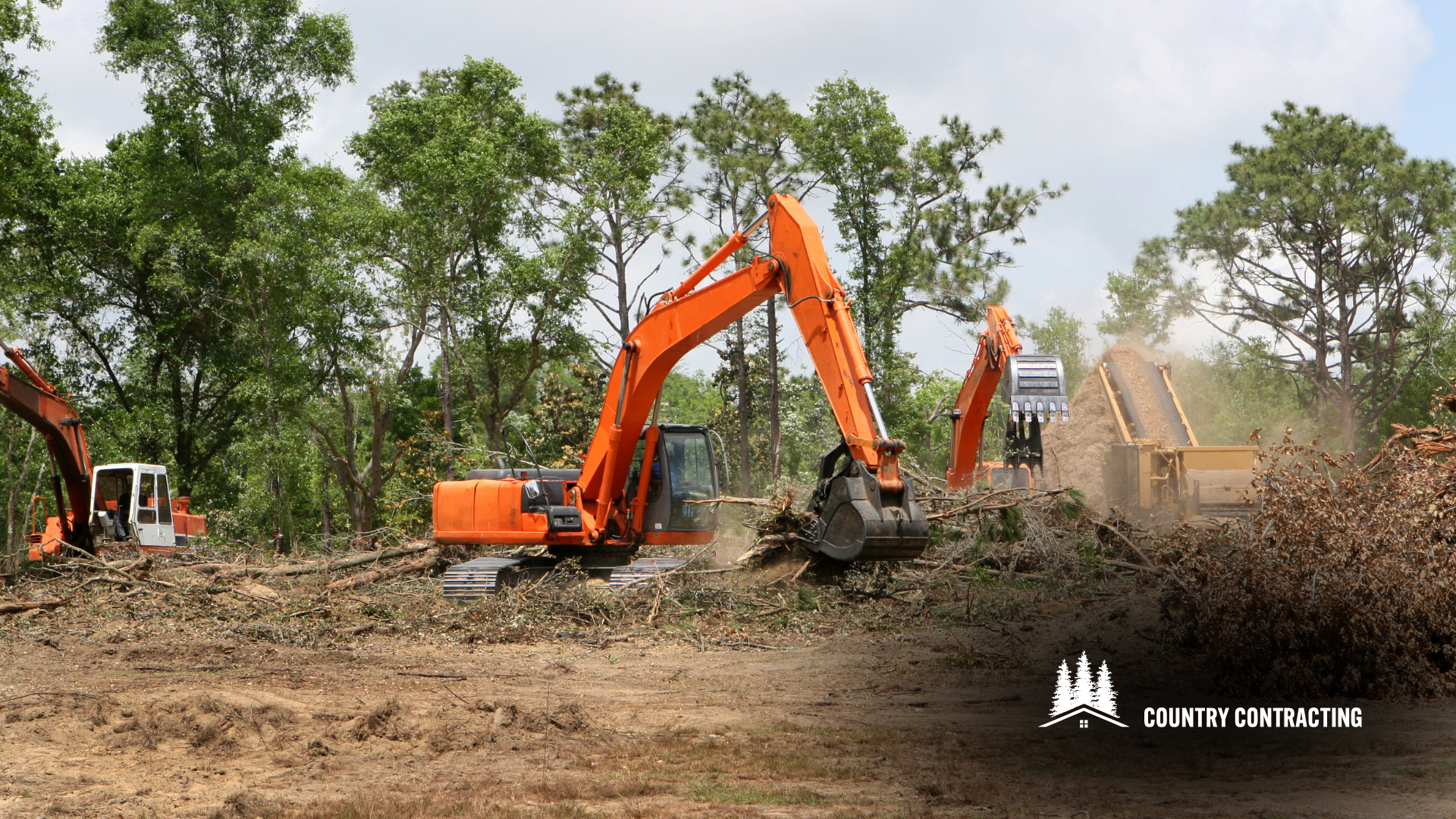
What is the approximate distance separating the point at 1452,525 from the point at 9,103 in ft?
93.0

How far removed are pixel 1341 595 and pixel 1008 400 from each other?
904 cm

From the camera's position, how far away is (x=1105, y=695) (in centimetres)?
820

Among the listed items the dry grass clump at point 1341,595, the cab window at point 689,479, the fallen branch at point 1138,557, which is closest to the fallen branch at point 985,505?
the fallen branch at point 1138,557

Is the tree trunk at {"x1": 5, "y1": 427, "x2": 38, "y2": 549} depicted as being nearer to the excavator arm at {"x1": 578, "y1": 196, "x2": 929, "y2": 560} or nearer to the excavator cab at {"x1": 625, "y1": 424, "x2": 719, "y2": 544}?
the excavator arm at {"x1": 578, "y1": 196, "x2": 929, "y2": 560}

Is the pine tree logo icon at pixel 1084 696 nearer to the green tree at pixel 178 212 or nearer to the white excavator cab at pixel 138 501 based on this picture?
the white excavator cab at pixel 138 501

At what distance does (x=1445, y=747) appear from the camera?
22.1 feet

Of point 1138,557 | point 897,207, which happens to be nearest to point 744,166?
point 897,207

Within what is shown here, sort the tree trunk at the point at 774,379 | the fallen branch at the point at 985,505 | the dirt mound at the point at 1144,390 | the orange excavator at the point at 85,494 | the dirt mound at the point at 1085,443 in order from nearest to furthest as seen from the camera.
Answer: the fallen branch at the point at 985,505, the orange excavator at the point at 85,494, the dirt mound at the point at 1144,390, the dirt mound at the point at 1085,443, the tree trunk at the point at 774,379

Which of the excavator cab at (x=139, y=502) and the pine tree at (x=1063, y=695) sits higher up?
the excavator cab at (x=139, y=502)

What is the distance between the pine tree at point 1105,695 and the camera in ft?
26.0

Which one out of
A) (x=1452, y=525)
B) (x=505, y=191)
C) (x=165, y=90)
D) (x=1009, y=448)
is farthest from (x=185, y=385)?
(x=1452, y=525)

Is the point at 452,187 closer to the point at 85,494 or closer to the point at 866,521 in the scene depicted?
the point at 85,494

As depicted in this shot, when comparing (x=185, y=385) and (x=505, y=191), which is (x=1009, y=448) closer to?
(x=505, y=191)

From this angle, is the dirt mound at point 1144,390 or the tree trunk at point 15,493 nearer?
the dirt mound at point 1144,390
